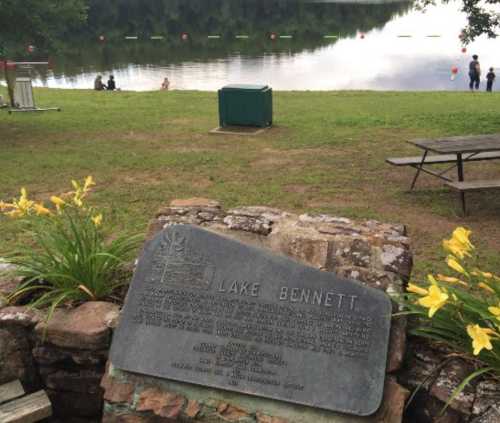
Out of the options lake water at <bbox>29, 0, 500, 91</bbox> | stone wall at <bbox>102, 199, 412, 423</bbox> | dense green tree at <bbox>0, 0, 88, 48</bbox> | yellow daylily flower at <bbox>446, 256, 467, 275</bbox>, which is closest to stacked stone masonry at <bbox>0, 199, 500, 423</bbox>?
stone wall at <bbox>102, 199, 412, 423</bbox>

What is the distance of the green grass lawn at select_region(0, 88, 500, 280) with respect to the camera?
7.28 metres

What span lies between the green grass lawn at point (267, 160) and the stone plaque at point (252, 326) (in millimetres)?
2537

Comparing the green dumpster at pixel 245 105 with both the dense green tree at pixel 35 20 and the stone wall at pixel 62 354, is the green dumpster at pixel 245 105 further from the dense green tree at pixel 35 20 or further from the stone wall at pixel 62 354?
the stone wall at pixel 62 354

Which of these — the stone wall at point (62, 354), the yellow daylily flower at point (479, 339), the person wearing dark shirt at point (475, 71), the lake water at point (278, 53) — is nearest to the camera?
the yellow daylily flower at point (479, 339)

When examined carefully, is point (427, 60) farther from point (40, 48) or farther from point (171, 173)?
point (171, 173)

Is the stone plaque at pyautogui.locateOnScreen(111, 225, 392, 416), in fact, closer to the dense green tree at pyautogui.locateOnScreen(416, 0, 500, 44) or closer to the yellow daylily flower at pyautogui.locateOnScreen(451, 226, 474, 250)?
the yellow daylily flower at pyautogui.locateOnScreen(451, 226, 474, 250)

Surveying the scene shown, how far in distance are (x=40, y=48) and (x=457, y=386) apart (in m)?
11.6

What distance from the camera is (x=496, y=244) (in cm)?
618

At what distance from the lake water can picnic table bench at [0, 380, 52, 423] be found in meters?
20.7

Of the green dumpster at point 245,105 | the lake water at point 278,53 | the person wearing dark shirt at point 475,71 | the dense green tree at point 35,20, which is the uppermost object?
the dense green tree at point 35,20

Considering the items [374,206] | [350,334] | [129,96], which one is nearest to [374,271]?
[350,334]

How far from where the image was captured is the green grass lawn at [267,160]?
7.28 metres

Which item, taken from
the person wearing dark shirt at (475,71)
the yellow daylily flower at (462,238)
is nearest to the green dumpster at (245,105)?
the yellow daylily flower at (462,238)

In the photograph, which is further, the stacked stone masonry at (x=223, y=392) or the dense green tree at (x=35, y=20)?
the dense green tree at (x=35, y=20)
